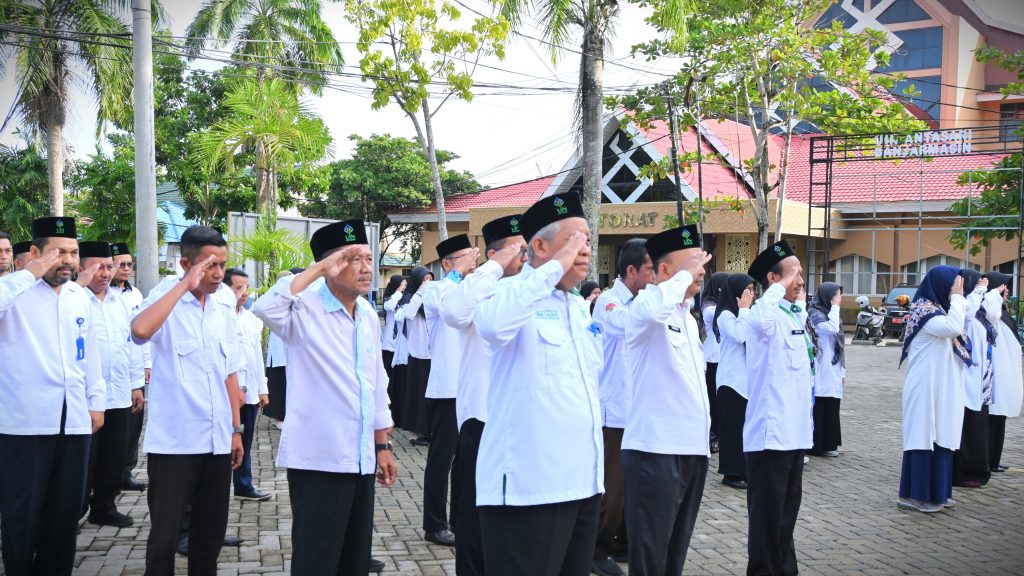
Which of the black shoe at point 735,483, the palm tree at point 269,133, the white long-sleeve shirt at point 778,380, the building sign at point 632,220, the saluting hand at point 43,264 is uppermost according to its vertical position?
the palm tree at point 269,133

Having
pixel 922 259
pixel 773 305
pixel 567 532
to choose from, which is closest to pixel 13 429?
pixel 567 532

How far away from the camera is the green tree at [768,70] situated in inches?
679

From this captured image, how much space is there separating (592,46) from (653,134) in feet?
47.1

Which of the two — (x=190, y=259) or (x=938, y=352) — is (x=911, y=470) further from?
(x=190, y=259)

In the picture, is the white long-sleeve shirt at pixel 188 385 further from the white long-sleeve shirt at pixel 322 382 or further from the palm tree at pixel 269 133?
the palm tree at pixel 269 133

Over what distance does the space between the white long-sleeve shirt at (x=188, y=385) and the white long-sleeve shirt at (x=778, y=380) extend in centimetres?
315

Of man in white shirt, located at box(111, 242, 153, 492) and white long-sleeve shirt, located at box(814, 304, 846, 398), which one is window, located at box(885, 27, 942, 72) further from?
man in white shirt, located at box(111, 242, 153, 492)

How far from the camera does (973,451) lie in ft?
27.9

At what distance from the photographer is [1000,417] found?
9188 mm

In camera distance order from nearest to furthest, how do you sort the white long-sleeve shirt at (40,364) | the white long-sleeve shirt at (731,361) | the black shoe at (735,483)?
1. the white long-sleeve shirt at (40,364)
2. the white long-sleeve shirt at (731,361)
3. the black shoe at (735,483)

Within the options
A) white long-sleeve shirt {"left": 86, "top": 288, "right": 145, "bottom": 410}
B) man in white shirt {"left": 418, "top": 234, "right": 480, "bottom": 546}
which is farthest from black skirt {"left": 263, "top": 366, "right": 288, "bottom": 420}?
man in white shirt {"left": 418, "top": 234, "right": 480, "bottom": 546}

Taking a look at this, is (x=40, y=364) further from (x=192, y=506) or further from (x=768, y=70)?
(x=768, y=70)

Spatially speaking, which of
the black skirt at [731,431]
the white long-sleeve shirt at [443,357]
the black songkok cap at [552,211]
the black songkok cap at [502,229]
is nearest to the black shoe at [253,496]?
the white long-sleeve shirt at [443,357]

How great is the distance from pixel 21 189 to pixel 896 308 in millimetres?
32215
